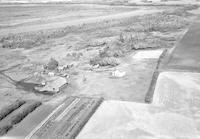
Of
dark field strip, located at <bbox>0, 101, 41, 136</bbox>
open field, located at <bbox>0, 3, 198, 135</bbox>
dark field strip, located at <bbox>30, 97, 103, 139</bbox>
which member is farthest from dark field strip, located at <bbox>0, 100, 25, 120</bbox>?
dark field strip, located at <bbox>30, 97, 103, 139</bbox>

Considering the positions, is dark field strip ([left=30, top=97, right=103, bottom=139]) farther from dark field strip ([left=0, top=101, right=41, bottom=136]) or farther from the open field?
dark field strip ([left=0, top=101, right=41, bottom=136])

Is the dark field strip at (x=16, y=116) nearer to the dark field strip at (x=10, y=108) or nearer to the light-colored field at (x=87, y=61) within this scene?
the dark field strip at (x=10, y=108)

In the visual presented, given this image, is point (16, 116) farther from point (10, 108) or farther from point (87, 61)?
point (87, 61)

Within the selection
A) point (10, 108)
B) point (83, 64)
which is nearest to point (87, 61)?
point (83, 64)

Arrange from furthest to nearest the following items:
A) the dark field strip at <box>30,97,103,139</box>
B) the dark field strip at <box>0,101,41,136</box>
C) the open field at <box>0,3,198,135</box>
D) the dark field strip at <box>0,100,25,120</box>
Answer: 1. the open field at <box>0,3,198,135</box>
2. the dark field strip at <box>0,100,25,120</box>
3. the dark field strip at <box>0,101,41,136</box>
4. the dark field strip at <box>30,97,103,139</box>

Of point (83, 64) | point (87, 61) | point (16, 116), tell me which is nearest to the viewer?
point (16, 116)

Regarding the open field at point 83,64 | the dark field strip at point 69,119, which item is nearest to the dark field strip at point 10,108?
the open field at point 83,64

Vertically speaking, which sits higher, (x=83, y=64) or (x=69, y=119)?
(x=83, y=64)

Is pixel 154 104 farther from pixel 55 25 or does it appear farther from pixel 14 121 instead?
pixel 55 25

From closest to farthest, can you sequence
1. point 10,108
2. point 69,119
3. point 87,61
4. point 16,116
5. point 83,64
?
1. point 69,119
2. point 16,116
3. point 10,108
4. point 83,64
5. point 87,61

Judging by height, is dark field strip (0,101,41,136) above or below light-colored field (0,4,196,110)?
below
